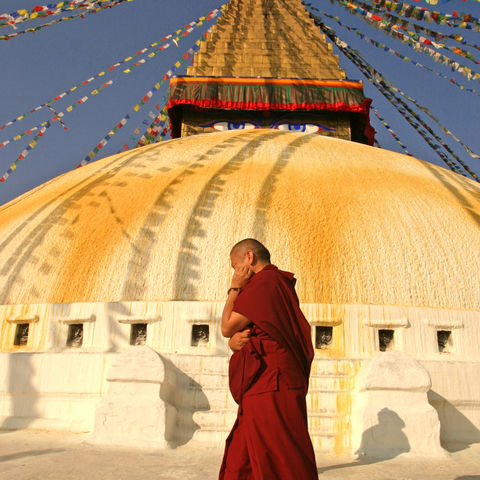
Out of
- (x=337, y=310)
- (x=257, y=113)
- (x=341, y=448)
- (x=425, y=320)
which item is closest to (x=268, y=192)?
(x=337, y=310)

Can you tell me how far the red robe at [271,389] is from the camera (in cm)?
228

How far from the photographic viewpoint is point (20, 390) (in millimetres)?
4887

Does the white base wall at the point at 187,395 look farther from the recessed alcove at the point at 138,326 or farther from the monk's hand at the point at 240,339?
the monk's hand at the point at 240,339

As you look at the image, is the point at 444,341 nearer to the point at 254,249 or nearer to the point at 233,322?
the point at 254,249

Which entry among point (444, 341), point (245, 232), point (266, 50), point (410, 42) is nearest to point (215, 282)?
point (245, 232)

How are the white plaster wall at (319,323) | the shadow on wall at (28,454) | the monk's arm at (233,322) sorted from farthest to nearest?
the white plaster wall at (319,323) → the shadow on wall at (28,454) → the monk's arm at (233,322)

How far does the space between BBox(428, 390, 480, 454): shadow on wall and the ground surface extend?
11.6 inches

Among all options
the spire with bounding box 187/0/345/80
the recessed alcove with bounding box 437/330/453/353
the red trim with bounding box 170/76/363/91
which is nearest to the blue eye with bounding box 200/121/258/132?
the red trim with bounding box 170/76/363/91

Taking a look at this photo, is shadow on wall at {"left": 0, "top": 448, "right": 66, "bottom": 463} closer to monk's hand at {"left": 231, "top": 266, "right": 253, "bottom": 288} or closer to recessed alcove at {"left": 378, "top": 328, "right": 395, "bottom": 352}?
monk's hand at {"left": 231, "top": 266, "right": 253, "bottom": 288}

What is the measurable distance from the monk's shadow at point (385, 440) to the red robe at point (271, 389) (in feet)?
5.88

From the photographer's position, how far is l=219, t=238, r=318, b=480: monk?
2.29 m

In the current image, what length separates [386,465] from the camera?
12.0 feet

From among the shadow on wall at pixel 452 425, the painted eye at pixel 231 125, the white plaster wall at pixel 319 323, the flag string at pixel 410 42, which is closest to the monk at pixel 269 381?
the white plaster wall at pixel 319 323

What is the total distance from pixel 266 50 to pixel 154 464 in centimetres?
1109
